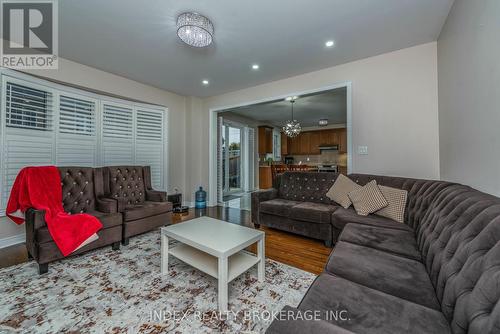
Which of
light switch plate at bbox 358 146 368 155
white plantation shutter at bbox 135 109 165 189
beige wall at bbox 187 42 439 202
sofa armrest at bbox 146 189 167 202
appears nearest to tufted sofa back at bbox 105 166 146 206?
sofa armrest at bbox 146 189 167 202

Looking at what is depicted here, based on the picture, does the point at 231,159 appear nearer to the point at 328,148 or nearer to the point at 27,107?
the point at 328,148

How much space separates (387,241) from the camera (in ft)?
5.57

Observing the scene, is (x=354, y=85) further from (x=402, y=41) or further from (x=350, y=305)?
(x=350, y=305)

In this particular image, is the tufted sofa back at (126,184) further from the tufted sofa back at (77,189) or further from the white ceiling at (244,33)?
the white ceiling at (244,33)

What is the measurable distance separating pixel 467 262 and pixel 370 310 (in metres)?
0.45

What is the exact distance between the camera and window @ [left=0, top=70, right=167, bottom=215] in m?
2.75

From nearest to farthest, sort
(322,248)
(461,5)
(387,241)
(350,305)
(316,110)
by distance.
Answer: (350,305), (387,241), (461,5), (322,248), (316,110)

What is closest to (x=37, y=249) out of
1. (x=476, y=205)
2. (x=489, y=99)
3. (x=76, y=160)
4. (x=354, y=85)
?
(x=76, y=160)

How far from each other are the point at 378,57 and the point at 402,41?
0.38 meters

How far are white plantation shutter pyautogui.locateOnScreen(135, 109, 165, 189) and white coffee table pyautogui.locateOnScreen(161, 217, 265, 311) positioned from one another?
273 cm

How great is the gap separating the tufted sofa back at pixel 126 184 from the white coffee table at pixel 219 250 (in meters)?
1.58

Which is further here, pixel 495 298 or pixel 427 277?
pixel 427 277

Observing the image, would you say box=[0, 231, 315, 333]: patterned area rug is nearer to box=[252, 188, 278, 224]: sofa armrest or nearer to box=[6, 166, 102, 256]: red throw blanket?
box=[6, 166, 102, 256]: red throw blanket

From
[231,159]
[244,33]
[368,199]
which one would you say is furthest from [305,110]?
[368,199]
